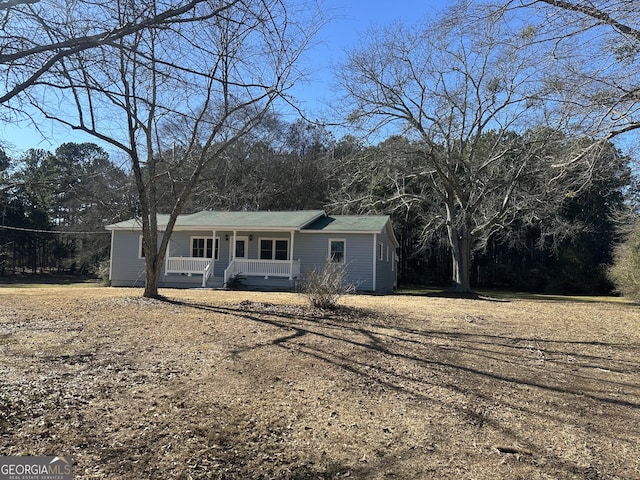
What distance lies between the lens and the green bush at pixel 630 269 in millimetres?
18352

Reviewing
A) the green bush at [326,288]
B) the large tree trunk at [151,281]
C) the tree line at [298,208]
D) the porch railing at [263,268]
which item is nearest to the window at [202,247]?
the porch railing at [263,268]

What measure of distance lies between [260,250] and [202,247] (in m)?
Answer: 2.82

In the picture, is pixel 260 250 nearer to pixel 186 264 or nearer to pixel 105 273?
pixel 186 264

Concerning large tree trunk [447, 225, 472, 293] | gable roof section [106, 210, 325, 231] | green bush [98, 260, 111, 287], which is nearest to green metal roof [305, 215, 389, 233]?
gable roof section [106, 210, 325, 231]

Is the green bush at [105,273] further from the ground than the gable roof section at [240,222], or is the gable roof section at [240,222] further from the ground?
the gable roof section at [240,222]

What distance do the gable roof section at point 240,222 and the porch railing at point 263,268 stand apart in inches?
56.8

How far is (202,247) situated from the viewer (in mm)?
22094

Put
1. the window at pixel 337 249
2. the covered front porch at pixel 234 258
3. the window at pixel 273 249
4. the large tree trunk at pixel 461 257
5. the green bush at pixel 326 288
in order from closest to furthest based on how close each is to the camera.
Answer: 1. the green bush at pixel 326 288
2. the covered front porch at pixel 234 258
3. the window at pixel 337 249
4. the large tree trunk at pixel 461 257
5. the window at pixel 273 249

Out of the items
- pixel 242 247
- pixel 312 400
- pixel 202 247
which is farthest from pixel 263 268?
pixel 312 400

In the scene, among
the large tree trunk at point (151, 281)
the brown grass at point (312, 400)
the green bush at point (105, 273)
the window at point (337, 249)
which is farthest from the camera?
the green bush at point (105, 273)

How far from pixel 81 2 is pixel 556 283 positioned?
34054 millimetres

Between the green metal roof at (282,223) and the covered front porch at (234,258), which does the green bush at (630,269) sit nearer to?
the green metal roof at (282,223)

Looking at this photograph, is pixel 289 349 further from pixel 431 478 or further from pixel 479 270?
pixel 479 270

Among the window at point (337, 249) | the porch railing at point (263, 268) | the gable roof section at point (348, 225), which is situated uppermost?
the gable roof section at point (348, 225)
